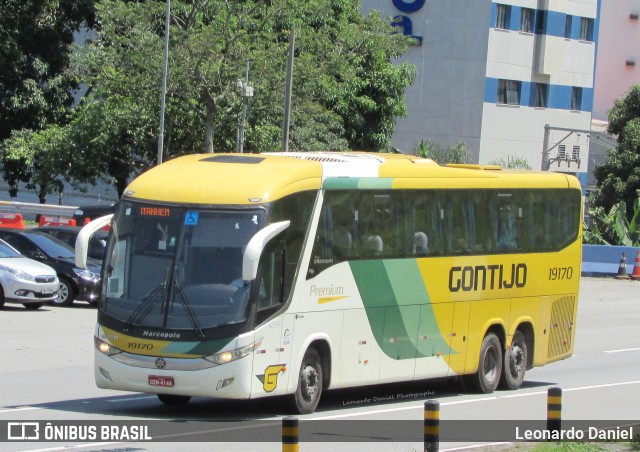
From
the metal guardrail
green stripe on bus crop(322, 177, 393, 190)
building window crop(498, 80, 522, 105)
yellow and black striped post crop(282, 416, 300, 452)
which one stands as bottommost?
the metal guardrail

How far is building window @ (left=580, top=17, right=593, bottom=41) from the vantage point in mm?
68875

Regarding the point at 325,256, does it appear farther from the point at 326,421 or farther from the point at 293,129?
the point at 293,129

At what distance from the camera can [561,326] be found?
18.0 metres

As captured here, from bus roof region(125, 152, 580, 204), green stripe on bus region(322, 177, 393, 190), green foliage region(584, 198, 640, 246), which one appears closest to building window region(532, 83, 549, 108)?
green foliage region(584, 198, 640, 246)

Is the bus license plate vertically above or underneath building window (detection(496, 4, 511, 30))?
underneath

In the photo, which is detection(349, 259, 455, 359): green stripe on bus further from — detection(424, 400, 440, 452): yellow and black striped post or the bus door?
detection(424, 400, 440, 452): yellow and black striped post

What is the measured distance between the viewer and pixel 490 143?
66.1m

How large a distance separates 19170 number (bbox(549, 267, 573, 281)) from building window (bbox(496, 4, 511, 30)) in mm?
48853

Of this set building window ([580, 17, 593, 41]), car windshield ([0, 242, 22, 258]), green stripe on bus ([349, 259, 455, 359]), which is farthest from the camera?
building window ([580, 17, 593, 41])

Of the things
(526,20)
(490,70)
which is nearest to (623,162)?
(490,70)

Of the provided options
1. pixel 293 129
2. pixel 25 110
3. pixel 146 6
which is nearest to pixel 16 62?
pixel 25 110

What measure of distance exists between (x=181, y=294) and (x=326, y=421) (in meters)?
2.28

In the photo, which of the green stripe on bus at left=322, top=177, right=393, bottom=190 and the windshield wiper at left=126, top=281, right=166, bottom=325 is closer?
the windshield wiper at left=126, top=281, right=166, bottom=325

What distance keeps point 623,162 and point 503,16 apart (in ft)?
48.6
